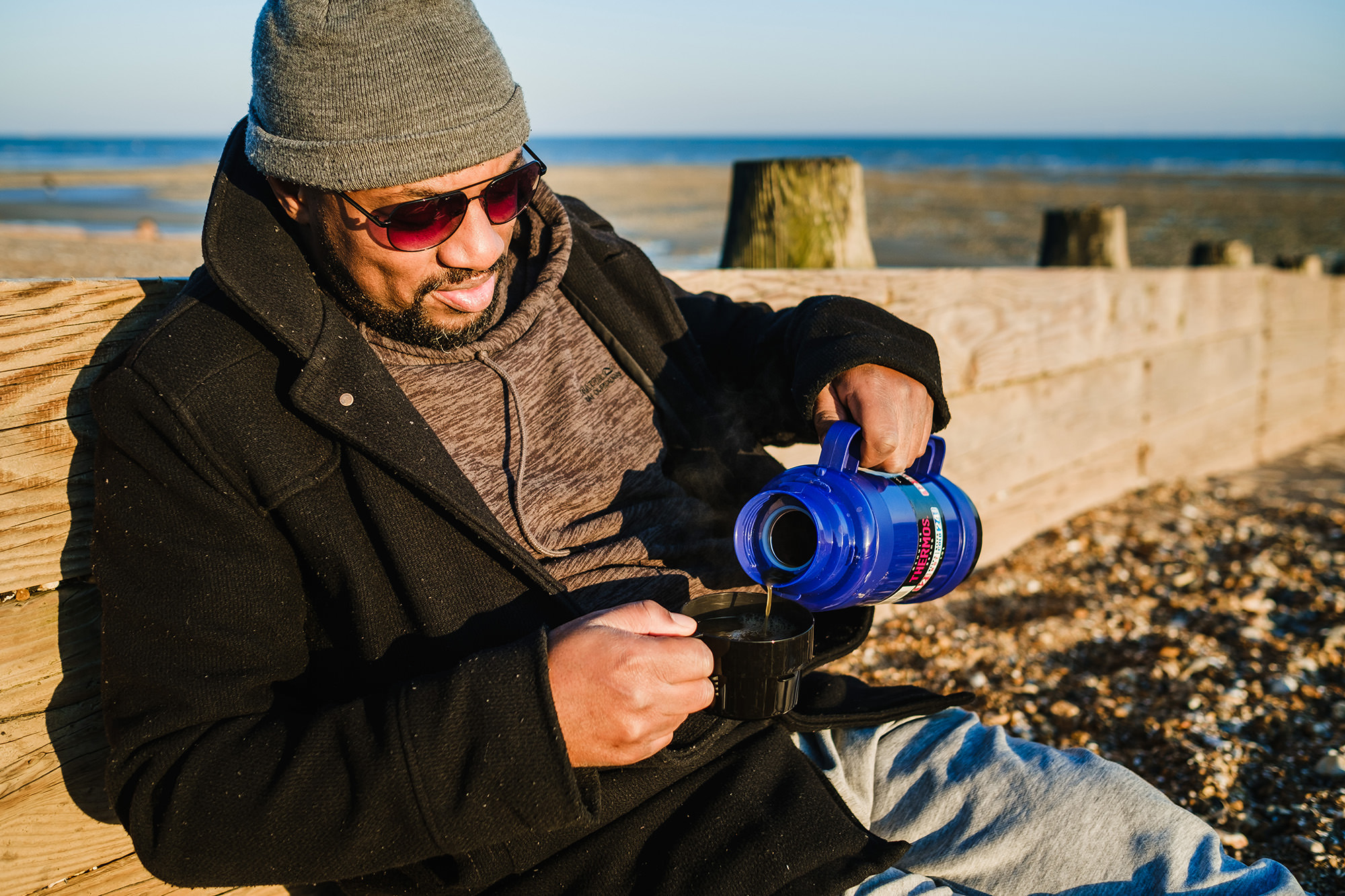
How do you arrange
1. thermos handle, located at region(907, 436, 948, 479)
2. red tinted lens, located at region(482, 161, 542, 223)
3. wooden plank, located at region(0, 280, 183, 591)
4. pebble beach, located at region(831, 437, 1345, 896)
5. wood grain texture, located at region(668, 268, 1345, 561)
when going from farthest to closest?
1. wood grain texture, located at region(668, 268, 1345, 561)
2. pebble beach, located at region(831, 437, 1345, 896)
3. thermos handle, located at region(907, 436, 948, 479)
4. red tinted lens, located at region(482, 161, 542, 223)
5. wooden plank, located at region(0, 280, 183, 591)

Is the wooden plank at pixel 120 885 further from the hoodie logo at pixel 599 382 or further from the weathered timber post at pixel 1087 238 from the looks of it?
the weathered timber post at pixel 1087 238

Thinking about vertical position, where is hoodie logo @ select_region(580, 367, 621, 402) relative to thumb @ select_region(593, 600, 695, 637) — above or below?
above

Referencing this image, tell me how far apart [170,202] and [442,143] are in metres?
22.1

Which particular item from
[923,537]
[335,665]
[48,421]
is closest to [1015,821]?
[923,537]

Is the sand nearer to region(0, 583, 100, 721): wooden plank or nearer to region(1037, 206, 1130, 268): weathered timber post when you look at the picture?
region(0, 583, 100, 721): wooden plank

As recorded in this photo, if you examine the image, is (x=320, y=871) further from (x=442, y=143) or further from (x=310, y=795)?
(x=442, y=143)

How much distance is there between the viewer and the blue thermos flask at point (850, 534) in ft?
5.75

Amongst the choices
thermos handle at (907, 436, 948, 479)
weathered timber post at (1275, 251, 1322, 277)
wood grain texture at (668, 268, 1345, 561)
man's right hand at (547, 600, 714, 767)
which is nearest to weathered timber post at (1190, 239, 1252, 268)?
wood grain texture at (668, 268, 1345, 561)

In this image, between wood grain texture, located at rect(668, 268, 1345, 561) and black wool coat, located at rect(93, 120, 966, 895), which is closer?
black wool coat, located at rect(93, 120, 966, 895)

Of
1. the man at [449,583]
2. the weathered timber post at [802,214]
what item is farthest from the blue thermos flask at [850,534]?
the weathered timber post at [802,214]

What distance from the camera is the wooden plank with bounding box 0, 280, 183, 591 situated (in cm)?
173

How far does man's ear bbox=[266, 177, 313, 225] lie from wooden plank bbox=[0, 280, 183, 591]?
1.25 feet

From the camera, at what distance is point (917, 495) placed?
1.95m

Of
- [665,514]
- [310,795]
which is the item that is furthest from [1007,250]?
[310,795]
